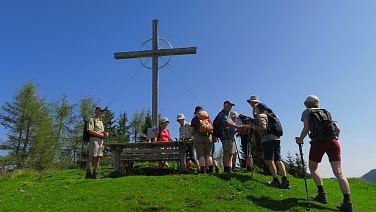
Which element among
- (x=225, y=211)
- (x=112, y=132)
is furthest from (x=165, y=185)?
(x=112, y=132)

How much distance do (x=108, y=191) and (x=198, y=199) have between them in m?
2.40

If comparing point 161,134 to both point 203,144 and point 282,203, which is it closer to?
point 203,144

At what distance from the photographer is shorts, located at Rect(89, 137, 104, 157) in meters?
8.57

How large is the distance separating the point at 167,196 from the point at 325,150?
12.1ft

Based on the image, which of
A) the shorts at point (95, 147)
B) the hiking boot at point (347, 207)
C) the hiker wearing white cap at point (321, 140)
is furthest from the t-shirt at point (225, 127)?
the shorts at point (95, 147)

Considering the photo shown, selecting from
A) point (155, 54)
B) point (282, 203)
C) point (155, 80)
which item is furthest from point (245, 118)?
point (155, 54)

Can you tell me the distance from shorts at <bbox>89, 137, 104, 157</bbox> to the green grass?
99 centimetres

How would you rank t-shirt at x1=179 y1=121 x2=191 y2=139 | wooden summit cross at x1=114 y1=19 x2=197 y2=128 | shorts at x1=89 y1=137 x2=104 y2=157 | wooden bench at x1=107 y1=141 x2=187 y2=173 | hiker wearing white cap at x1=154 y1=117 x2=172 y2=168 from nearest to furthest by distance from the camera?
shorts at x1=89 y1=137 x2=104 y2=157 < wooden bench at x1=107 y1=141 x2=187 y2=173 < t-shirt at x1=179 y1=121 x2=191 y2=139 < hiker wearing white cap at x1=154 y1=117 x2=172 y2=168 < wooden summit cross at x1=114 y1=19 x2=197 y2=128

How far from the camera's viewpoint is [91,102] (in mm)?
Answer: 32594

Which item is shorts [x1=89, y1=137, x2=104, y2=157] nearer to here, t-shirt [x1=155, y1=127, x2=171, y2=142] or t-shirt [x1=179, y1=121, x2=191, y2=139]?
t-shirt [x1=155, y1=127, x2=171, y2=142]

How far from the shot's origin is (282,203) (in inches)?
223

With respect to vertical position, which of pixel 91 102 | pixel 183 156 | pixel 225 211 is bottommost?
pixel 225 211

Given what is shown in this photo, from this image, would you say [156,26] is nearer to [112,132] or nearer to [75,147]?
[75,147]

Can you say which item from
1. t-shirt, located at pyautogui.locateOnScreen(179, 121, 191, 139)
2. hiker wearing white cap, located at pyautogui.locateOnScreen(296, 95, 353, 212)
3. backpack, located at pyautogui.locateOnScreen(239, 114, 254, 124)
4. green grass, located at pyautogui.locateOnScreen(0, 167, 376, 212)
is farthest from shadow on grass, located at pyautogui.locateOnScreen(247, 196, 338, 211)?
t-shirt, located at pyautogui.locateOnScreen(179, 121, 191, 139)
